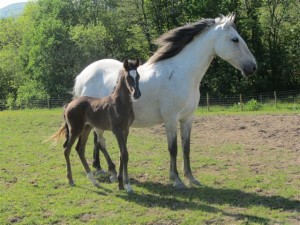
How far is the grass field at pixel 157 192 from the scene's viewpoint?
17.1ft

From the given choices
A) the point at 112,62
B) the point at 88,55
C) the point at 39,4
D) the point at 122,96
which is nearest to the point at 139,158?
the point at 112,62

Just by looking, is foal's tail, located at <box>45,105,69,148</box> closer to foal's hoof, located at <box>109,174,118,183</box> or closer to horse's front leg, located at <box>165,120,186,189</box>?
foal's hoof, located at <box>109,174,118,183</box>

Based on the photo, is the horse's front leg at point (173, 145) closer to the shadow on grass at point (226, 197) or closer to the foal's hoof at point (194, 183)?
the shadow on grass at point (226, 197)

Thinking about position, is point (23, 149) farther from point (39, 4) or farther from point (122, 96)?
point (39, 4)

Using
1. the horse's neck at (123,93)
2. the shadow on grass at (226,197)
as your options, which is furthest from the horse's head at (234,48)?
the shadow on grass at (226,197)

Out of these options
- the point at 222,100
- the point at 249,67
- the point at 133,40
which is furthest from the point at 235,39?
the point at 133,40

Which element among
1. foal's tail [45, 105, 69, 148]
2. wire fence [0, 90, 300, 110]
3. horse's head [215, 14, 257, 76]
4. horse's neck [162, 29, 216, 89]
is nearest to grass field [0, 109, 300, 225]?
foal's tail [45, 105, 69, 148]

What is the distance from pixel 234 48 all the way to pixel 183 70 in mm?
871

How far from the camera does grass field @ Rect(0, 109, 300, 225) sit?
206 inches

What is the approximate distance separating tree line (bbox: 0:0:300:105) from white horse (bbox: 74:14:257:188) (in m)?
23.2

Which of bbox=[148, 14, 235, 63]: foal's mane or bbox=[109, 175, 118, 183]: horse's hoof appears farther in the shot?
bbox=[109, 175, 118, 183]: horse's hoof

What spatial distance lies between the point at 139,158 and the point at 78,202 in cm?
311

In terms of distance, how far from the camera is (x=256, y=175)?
282 inches

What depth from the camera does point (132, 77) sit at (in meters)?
5.92
